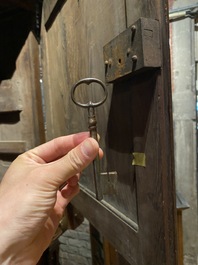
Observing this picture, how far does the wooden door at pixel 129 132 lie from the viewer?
0.49m

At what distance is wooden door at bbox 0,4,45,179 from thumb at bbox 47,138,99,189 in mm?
918

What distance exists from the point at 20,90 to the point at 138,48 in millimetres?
1093

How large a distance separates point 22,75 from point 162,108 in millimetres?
1130

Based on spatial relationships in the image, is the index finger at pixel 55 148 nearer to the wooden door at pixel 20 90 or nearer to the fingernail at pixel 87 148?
the fingernail at pixel 87 148

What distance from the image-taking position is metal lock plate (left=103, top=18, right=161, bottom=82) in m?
0.46

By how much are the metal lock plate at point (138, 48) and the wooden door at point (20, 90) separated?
0.95 metres

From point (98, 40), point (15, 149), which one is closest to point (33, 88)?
point (15, 149)

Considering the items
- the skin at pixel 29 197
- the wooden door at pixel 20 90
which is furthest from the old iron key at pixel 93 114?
the wooden door at pixel 20 90

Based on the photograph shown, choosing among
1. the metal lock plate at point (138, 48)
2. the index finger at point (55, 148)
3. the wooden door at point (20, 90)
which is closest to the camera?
the metal lock plate at point (138, 48)

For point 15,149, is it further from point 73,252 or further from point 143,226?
point 73,252

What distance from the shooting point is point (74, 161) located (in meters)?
0.53

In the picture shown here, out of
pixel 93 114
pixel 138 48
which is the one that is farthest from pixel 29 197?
pixel 138 48

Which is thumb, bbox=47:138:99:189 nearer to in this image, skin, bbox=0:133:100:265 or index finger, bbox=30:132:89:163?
skin, bbox=0:133:100:265

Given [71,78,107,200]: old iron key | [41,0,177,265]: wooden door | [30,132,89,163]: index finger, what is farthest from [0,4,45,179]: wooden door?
[71,78,107,200]: old iron key
